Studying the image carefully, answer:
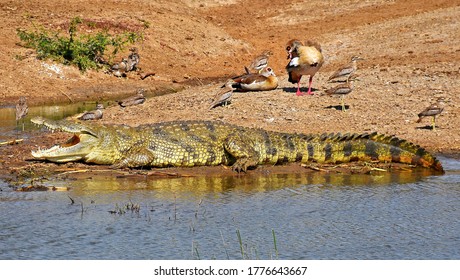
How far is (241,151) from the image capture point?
40.2 ft

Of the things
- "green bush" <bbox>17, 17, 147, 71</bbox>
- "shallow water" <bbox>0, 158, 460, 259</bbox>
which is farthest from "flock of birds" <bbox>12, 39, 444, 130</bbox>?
"green bush" <bbox>17, 17, 147, 71</bbox>

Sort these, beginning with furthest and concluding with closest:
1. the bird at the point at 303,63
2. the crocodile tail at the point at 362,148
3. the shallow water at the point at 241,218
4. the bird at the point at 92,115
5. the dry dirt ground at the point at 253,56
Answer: the bird at the point at 303,63 → the bird at the point at 92,115 → the dry dirt ground at the point at 253,56 → the crocodile tail at the point at 362,148 → the shallow water at the point at 241,218

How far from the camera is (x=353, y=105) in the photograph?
647 inches

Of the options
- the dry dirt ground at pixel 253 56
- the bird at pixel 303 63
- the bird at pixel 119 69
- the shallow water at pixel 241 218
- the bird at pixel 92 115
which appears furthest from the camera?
Result: the bird at pixel 119 69

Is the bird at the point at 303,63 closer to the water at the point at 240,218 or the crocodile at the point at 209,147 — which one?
the crocodile at the point at 209,147

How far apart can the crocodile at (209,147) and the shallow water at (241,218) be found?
0.52 meters

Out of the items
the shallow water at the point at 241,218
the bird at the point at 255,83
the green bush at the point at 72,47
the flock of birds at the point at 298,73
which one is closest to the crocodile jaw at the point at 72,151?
the shallow water at the point at 241,218

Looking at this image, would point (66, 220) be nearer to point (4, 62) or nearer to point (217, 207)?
point (217, 207)

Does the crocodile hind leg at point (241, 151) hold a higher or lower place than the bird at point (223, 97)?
lower

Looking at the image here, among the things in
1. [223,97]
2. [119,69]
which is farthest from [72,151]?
[119,69]

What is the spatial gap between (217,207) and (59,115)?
347 inches

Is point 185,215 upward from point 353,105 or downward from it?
downward

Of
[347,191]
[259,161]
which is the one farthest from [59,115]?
[347,191]

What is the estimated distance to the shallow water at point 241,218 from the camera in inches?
334
